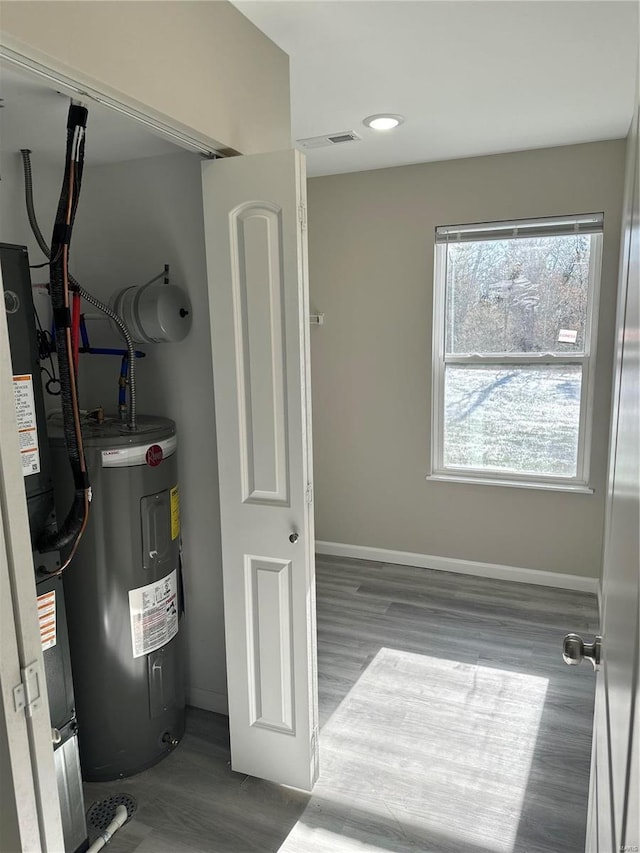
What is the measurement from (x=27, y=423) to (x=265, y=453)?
725mm

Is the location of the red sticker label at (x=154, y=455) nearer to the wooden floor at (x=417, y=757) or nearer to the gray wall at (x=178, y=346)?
the gray wall at (x=178, y=346)

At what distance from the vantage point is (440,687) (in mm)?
2723

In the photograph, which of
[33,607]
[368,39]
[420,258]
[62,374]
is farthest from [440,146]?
[33,607]

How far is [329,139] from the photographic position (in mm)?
3062

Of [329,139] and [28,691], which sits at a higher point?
[329,139]

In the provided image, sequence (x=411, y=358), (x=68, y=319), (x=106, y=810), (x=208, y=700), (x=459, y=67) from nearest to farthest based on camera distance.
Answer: (x=68, y=319)
(x=106, y=810)
(x=459, y=67)
(x=208, y=700)
(x=411, y=358)

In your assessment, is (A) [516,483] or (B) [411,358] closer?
(A) [516,483]

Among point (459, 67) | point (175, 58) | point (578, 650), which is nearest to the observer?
point (578, 650)

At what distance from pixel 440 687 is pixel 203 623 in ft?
3.77

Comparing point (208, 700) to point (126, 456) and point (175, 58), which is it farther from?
point (175, 58)

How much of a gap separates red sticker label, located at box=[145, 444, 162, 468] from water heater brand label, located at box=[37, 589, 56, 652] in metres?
0.53

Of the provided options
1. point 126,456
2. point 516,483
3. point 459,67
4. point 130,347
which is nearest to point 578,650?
point 126,456

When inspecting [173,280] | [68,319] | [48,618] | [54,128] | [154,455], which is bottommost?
[48,618]

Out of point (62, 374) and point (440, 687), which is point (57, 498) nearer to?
point (62, 374)
